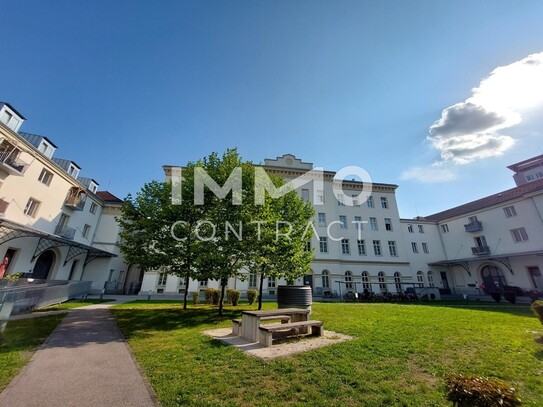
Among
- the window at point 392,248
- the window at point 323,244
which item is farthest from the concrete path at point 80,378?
the window at point 392,248

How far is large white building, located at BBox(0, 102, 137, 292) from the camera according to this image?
18.2 meters

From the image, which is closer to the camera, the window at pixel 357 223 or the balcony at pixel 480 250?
the balcony at pixel 480 250

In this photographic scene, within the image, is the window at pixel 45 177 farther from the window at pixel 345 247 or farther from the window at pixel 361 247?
the window at pixel 361 247

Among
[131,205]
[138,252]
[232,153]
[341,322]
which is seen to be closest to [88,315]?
[138,252]

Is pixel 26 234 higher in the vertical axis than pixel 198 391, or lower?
higher

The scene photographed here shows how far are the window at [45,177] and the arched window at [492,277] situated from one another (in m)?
51.4

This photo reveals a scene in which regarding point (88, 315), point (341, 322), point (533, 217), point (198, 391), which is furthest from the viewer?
point (533, 217)

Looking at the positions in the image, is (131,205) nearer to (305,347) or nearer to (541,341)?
(305,347)

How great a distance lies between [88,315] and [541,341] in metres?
19.8

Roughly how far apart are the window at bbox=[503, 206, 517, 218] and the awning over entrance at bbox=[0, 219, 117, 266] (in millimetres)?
49920

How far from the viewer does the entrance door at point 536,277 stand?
25.6 meters

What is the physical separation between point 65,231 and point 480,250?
51.0m

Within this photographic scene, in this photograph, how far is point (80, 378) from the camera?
5.04 meters

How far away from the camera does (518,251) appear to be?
2780 cm
